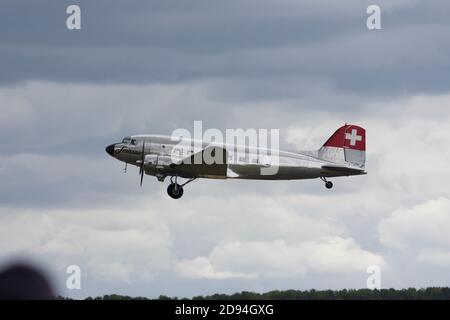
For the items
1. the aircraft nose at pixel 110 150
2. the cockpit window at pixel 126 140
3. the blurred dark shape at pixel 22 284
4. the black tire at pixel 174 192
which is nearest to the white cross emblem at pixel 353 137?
the black tire at pixel 174 192

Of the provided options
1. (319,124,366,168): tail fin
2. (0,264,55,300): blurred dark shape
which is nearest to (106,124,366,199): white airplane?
(319,124,366,168): tail fin

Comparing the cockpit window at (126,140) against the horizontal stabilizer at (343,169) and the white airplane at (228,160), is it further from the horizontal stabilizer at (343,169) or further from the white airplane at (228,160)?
the horizontal stabilizer at (343,169)

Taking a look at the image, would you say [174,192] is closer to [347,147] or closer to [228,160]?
[228,160]

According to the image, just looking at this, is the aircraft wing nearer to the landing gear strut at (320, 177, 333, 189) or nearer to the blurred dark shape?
the landing gear strut at (320, 177, 333, 189)

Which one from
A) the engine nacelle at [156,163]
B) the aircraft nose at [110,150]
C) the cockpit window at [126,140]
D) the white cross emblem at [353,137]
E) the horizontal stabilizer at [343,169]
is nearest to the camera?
the engine nacelle at [156,163]

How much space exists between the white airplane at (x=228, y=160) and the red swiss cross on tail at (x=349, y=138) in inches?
5.3

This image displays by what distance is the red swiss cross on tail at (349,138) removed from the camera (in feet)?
232

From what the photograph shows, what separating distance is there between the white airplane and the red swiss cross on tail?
134mm

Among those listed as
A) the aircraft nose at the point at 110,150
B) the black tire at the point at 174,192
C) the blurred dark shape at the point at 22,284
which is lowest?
the blurred dark shape at the point at 22,284

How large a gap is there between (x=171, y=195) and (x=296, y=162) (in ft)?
53.4
